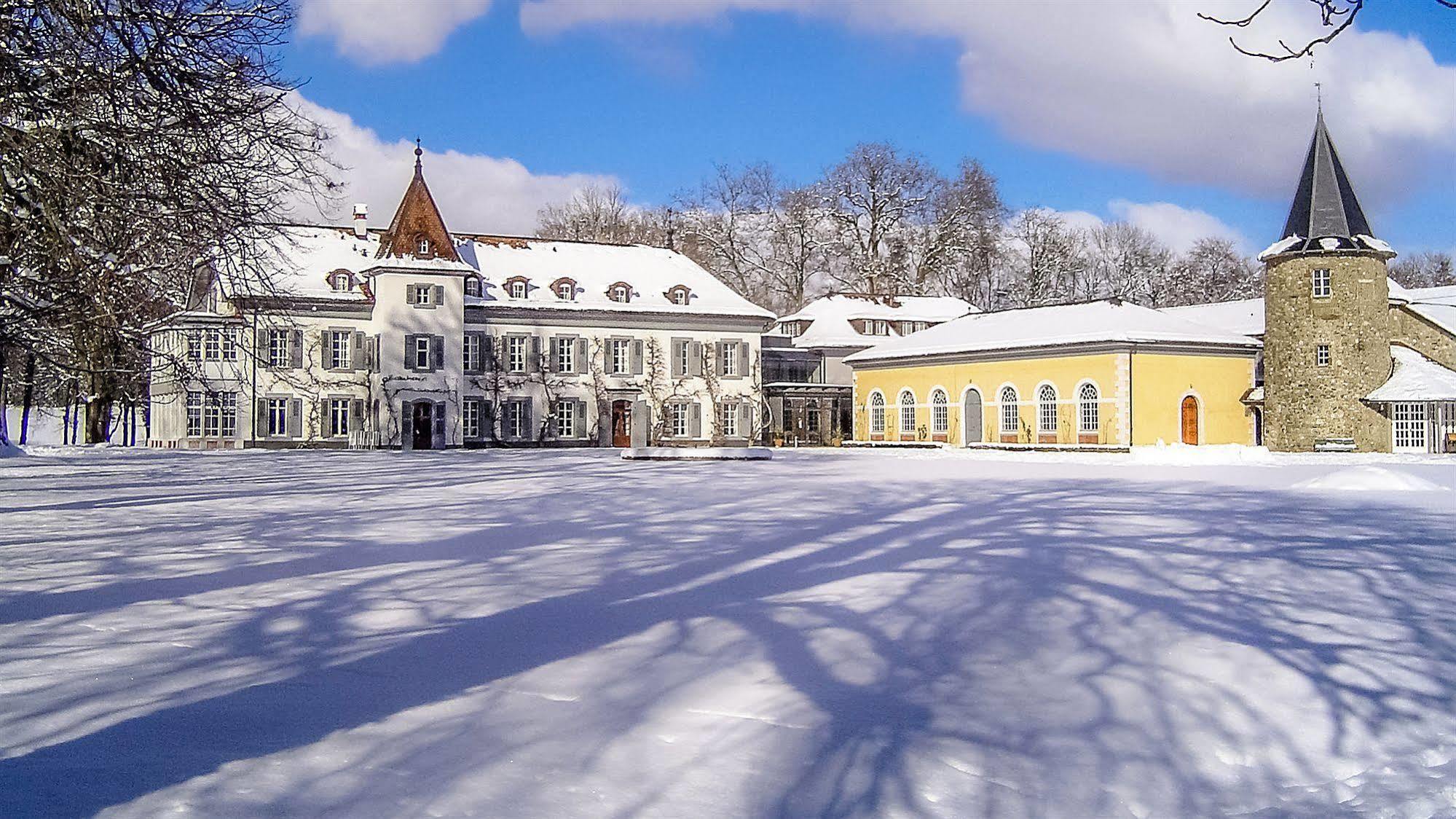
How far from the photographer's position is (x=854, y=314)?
2229 inches

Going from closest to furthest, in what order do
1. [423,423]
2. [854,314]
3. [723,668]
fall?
[723,668] → [423,423] → [854,314]

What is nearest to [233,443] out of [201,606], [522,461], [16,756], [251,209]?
[522,461]

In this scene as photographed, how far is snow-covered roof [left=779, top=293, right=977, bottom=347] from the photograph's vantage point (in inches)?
2183

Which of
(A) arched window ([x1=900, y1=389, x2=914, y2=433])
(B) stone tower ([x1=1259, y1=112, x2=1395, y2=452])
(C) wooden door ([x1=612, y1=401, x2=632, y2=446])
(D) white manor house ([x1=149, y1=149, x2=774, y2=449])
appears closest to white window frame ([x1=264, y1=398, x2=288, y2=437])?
(D) white manor house ([x1=149, y1=149, x2=774, y2=449])

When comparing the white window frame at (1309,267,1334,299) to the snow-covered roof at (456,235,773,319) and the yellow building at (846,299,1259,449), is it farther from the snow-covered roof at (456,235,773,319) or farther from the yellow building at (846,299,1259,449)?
the snow-covered roof at (456,235,773,319)

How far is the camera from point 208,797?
4465 mm

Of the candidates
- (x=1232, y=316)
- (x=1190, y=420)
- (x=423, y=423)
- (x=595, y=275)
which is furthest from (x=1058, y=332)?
(x=423, y=423)

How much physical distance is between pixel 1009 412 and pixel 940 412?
354cm

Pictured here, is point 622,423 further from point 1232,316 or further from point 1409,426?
point 1409,426

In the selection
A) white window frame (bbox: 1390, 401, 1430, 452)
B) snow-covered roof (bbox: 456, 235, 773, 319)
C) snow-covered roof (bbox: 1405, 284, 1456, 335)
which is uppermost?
snow-covered roof (bbox: 456, 235, 773, 319)

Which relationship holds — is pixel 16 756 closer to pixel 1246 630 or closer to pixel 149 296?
pixel 1246 630

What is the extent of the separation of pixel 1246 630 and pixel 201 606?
6.88m

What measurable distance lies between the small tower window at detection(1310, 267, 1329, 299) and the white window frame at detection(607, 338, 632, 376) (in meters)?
24.9

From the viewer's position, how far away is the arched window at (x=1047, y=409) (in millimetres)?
41938
